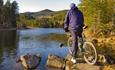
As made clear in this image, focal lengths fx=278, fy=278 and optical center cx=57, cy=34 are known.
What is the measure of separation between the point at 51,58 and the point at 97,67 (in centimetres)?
1316

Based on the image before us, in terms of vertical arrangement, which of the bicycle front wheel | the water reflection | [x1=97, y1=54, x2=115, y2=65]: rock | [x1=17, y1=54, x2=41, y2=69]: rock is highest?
the bicycle front wheel

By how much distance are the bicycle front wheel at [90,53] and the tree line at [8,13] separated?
449ft

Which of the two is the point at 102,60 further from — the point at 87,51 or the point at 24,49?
the point at 24,49

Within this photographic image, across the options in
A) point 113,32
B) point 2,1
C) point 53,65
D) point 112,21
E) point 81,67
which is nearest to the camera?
point 81,67

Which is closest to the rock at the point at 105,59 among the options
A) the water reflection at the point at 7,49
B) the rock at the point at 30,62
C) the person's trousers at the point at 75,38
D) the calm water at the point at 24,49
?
the person's trousers at the point at 75,38

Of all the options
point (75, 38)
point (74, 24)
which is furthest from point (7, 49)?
point (74, 24)

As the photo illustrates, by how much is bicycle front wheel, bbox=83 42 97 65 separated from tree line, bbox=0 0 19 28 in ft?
449

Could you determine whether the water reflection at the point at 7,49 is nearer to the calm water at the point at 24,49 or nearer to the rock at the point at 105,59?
the calm water at the point at 24,49

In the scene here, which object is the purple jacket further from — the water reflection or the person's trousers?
the water reflection

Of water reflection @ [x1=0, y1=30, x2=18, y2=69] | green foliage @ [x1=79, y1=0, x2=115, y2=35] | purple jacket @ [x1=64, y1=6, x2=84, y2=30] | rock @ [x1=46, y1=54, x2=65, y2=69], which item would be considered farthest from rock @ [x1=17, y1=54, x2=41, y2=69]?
green foliage @ [x1=79, y1=0, x2=115, y2=35]

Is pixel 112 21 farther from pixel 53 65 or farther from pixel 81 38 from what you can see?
pixel 81 38

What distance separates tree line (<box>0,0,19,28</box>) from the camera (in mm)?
157125

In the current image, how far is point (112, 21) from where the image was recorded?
156ft

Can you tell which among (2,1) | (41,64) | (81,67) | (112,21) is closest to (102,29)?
(112,21)
